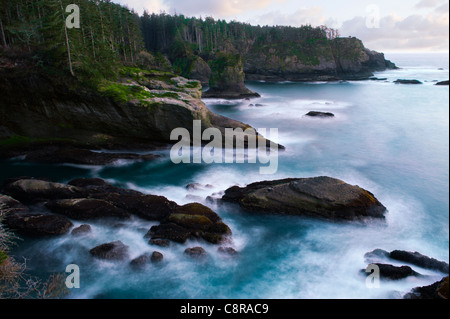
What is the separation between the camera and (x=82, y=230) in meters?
14.1

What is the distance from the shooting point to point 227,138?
91.3ft

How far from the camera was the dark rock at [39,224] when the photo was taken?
13.9m

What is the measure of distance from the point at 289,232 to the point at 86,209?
10.5 meters

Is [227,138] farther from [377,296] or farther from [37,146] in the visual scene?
[377,296]

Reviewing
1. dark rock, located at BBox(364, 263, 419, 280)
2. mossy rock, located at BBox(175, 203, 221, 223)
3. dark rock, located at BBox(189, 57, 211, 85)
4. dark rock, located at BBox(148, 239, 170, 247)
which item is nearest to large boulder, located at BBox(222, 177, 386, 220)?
mossy rock, located at BBox(175, 203, 221, 223)

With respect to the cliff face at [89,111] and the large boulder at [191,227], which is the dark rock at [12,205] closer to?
the large boulder at [191,227]

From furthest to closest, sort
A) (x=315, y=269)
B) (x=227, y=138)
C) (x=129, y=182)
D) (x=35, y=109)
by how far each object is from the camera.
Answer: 1. (x=227, y=138)
2. (x=35, y=109)
3. (x=129, y=182)
4. (x=315, y=269)

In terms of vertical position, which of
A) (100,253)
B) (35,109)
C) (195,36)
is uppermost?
(195,36)

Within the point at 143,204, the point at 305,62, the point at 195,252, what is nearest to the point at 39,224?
the point at 143,204

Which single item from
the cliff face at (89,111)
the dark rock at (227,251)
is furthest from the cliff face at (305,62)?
the dark rock at (227,251)
